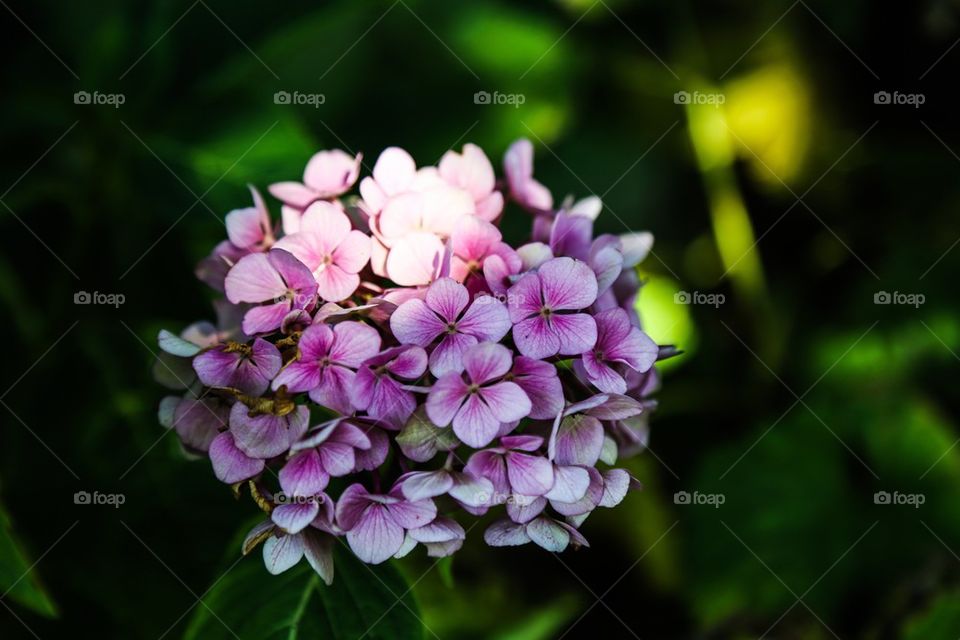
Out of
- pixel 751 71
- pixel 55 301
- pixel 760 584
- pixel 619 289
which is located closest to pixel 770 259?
pixel 751 71

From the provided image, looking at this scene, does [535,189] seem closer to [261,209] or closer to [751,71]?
[261,209]

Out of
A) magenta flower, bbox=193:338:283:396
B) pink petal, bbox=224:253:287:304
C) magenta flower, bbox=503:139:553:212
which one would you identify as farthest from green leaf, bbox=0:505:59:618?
magenta flower, bbox=503:139:553:212

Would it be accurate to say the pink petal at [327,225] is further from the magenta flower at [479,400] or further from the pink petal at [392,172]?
the magenta flower at [479,400]

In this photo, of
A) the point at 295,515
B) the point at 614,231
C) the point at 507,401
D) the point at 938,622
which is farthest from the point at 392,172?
the point at 938,622

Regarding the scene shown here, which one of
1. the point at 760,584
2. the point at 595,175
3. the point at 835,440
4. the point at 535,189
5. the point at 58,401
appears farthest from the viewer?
the point at 595,175

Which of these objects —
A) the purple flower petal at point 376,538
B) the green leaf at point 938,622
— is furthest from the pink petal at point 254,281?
the green leaf at point 938,622

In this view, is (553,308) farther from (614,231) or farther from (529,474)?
(614,231)

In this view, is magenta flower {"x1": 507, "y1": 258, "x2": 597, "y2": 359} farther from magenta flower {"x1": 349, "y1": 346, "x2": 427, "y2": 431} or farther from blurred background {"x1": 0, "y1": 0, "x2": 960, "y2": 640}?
blurred background {"x1": 0, "y1": 0, "x2": 960, "y2": 640}
